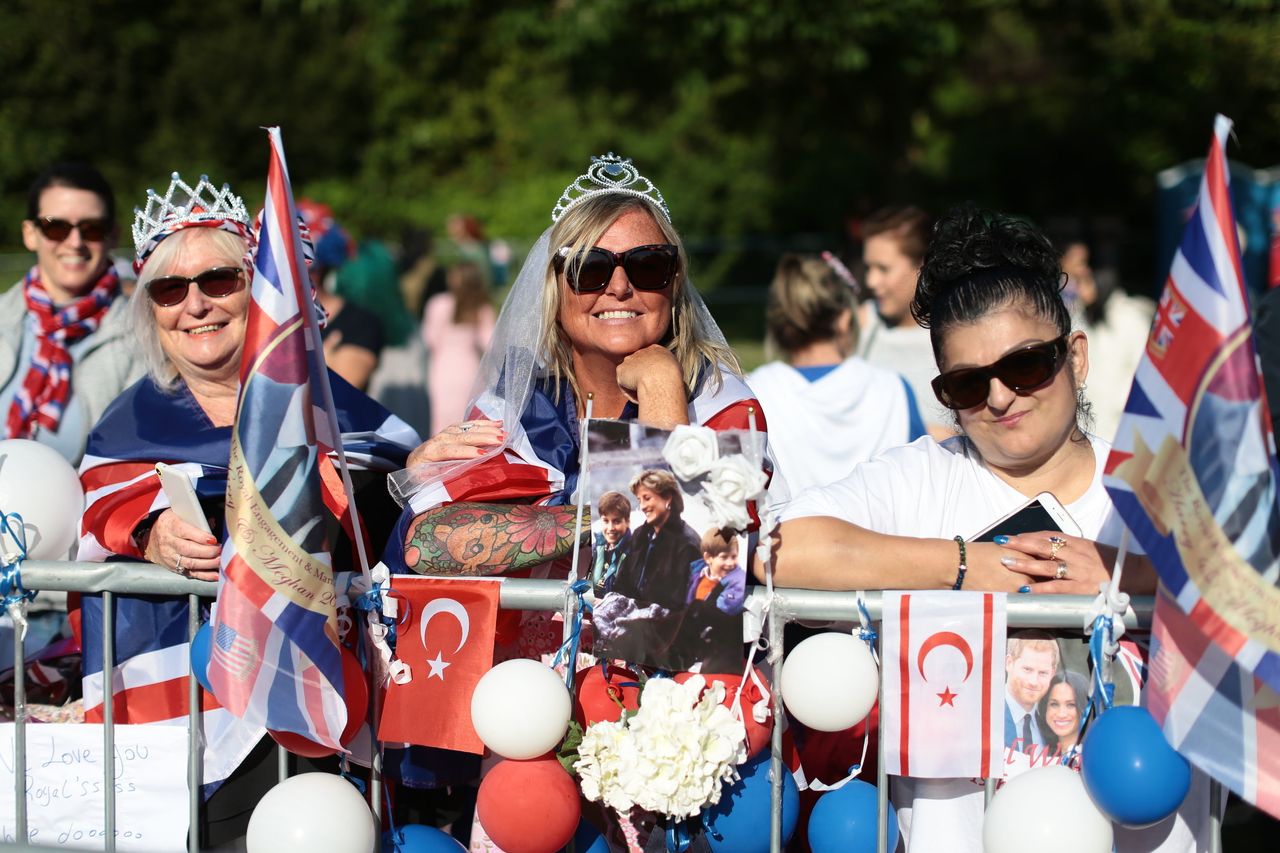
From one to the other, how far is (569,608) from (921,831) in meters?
0.84

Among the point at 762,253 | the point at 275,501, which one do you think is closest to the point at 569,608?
the point at 275,501

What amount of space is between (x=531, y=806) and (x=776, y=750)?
1.65 feet

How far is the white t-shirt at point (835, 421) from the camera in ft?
16.9

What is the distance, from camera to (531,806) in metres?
2.53

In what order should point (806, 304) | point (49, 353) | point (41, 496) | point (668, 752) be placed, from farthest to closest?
point (806, 304)
point (49, 353)
point (41, 496)
point (668, 752)

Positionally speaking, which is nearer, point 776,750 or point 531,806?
point 531,806

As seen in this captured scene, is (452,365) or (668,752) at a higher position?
(452,365)

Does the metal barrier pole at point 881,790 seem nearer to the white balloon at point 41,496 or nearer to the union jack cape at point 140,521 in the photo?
the union jack cape at point 140,521

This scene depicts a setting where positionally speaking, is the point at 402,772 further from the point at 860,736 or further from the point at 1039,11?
the point at 1039,11

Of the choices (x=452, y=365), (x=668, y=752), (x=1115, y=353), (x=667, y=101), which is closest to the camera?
(x=668, y=752)

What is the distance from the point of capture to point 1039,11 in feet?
60.1

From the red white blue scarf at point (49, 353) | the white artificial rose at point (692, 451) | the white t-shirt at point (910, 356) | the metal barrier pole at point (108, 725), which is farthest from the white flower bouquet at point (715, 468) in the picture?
the white t-shirt at point (910, 356)

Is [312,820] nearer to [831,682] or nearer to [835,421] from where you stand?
[831,682]

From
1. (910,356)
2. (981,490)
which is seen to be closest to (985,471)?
(981,490)
